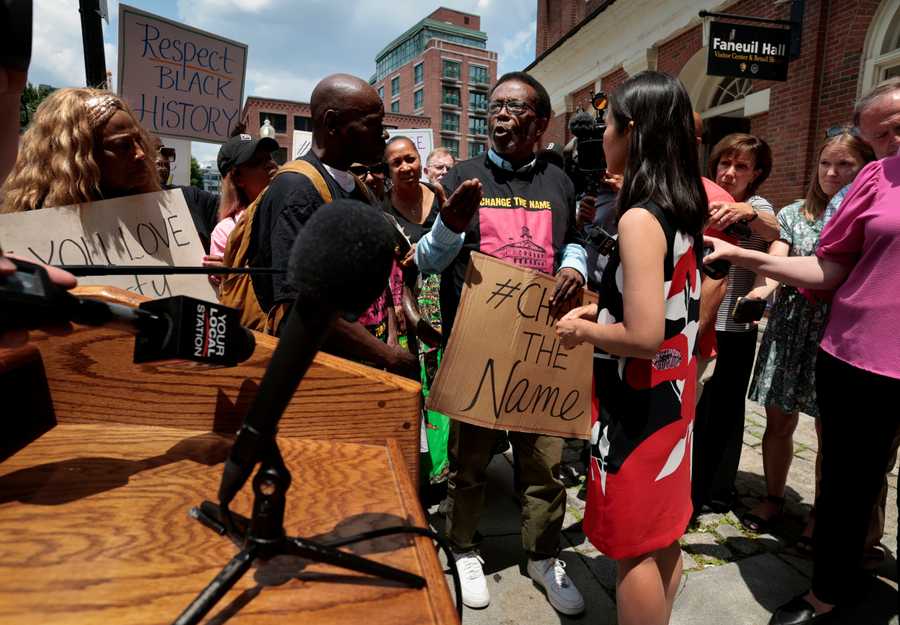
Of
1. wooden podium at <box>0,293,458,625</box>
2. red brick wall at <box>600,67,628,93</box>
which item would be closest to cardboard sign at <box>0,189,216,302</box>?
wooden podium at <box>0,293,458,625</box>

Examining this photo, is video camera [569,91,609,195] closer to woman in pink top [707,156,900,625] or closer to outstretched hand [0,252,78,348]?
woman in pink top [707,156,900,625]

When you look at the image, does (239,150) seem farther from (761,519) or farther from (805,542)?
(805,542)

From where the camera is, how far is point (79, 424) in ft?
3.24

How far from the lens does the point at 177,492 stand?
31.5 inches

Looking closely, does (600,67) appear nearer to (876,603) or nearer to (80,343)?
(876,603)

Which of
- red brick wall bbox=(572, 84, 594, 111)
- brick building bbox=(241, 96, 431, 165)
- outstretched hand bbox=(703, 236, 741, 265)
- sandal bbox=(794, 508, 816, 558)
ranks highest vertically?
brick building bbox=(241, 96, 431, 165)

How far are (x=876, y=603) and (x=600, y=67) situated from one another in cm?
1269

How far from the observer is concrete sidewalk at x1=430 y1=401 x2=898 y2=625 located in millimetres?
2264

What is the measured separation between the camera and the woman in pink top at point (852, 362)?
183 centimetres

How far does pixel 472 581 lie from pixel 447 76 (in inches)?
3115

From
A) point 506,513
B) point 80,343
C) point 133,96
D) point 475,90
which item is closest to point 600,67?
point 133,96

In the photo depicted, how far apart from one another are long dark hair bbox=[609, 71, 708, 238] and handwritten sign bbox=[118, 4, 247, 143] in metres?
3.39

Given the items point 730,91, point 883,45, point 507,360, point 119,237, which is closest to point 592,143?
point 507,360

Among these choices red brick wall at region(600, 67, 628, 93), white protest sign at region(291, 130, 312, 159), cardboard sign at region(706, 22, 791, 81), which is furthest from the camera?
red brick wall at region(600, 67, 628, 93)
